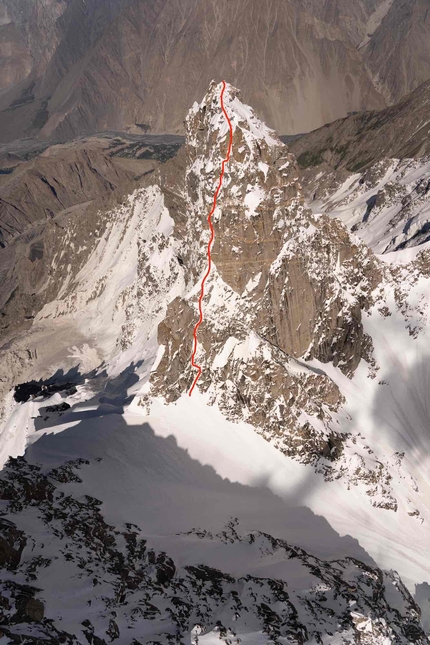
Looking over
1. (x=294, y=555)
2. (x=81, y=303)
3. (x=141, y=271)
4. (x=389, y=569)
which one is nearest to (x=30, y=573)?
(x=294, y=555)

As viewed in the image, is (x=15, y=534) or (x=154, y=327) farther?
(x=154, y=327)

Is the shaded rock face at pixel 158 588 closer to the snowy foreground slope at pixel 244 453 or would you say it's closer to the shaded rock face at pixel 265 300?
the snowy foreground slope at pixel 244 453

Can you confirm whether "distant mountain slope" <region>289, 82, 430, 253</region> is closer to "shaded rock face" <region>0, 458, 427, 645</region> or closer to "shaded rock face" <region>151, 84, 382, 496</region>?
"shaded rock face" <region>151, 84, 382, 496</region>

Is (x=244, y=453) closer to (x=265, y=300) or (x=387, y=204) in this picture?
(x=265, y=300)

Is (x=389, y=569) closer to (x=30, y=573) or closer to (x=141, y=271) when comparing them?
(x=30, y=573)

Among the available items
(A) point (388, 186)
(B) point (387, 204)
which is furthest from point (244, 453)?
(A) point (388, 186)

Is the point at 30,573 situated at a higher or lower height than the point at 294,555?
lower

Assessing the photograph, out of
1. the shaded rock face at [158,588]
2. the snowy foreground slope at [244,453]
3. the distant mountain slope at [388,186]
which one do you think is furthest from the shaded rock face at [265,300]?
the distant mountain slope at [388,186]
